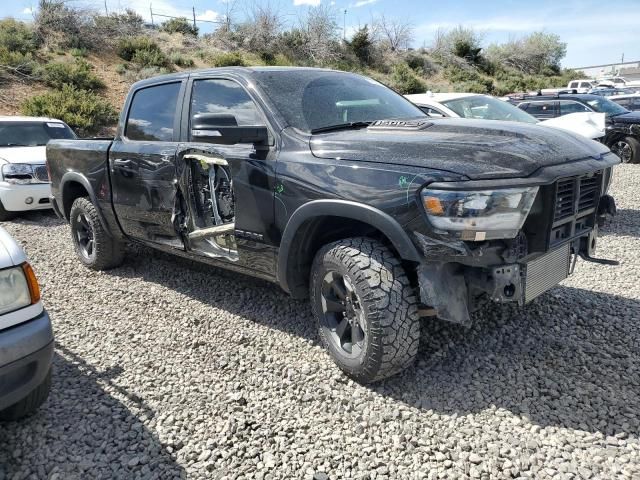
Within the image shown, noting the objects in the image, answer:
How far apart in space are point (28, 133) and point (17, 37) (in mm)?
16010

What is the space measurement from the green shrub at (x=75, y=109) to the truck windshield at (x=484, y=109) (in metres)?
13.0

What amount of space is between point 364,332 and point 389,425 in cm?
51

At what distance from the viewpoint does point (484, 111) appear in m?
7.76

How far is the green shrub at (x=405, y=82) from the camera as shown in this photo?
98.2 feet

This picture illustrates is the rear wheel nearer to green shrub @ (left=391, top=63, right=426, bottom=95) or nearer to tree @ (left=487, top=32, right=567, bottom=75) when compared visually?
green shrub @ (left=391, top=63, right=426, bottom=95)

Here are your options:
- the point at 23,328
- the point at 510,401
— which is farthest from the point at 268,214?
the point at 510,401

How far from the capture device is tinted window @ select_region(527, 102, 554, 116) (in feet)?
40.4

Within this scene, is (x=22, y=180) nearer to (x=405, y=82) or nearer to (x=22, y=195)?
(x=22, y=195)

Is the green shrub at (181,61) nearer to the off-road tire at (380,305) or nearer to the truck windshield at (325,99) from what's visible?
the truck windshield at (325,99)

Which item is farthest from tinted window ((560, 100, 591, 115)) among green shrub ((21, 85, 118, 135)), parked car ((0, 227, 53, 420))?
green shrub ((21, 85, 118, 135))

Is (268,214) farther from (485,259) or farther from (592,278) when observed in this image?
(592,278)

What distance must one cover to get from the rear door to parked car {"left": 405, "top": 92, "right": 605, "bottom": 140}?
12.8 ft

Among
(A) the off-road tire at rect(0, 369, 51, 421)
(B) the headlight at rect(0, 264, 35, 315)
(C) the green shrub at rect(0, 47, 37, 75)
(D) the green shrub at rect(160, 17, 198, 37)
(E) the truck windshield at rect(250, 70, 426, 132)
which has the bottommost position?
(A) the off-road tire at rect(0, 369, 51, 421)

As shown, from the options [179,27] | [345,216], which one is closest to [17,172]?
[345,216]
